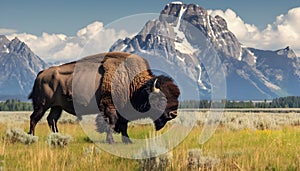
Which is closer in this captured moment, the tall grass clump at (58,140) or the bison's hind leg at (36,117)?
the tall grass clump at (58,140)

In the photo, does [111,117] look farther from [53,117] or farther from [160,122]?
[53,117]

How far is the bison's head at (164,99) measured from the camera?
413 inches

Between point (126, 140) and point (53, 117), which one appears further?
point (53, 117)

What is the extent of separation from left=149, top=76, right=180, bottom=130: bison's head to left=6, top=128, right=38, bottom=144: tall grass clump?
2945 mm

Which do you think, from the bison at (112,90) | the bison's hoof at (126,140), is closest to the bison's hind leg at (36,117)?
the bison at (112,90)

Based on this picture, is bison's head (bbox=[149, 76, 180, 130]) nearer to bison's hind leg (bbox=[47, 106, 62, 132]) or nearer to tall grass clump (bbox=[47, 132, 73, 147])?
tall grass clump (bbox=[47, 132, 73, 147])

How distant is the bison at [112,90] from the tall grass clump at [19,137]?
1.51 meters

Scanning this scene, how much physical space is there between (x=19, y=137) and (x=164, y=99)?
11.7 feet

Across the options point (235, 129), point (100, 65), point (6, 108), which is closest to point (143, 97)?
point (100, 65)

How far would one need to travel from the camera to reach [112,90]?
11.4 meters

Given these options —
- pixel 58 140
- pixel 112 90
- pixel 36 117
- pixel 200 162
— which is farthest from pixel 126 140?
pixel 200 162

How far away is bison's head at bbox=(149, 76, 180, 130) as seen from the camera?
413 inches

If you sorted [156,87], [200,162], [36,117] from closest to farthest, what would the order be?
[200,162], [156,87], [36,117]

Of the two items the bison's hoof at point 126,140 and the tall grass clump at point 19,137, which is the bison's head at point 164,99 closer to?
the bison's hoof at point 126,140
